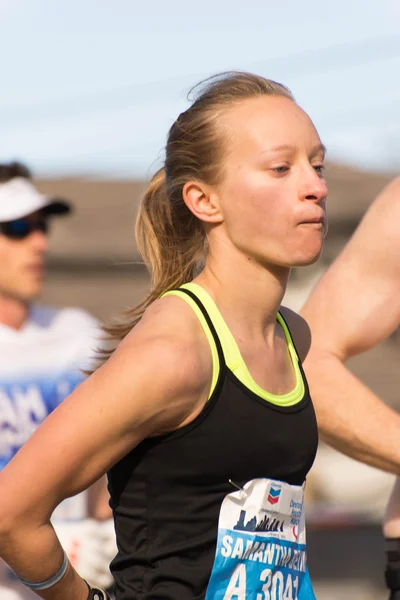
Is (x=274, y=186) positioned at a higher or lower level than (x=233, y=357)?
higher

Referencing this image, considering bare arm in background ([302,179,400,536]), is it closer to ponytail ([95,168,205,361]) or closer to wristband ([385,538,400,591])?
wristband ([385,538,400,591])

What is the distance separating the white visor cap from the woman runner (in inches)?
101

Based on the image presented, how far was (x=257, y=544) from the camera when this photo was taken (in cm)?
229

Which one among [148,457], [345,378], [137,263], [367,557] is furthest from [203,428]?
[367,557]

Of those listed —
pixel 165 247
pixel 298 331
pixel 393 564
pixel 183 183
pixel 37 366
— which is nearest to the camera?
pixel 183 183

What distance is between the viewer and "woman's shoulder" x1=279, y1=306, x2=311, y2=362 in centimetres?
287

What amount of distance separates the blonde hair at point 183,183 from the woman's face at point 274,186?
6 cm

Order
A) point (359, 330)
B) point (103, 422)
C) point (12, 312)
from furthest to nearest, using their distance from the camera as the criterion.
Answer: point (12, 312) → point (359, 330) → point (103, 422)

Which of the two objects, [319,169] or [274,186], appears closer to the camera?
[274,186]

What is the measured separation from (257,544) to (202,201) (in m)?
0.76

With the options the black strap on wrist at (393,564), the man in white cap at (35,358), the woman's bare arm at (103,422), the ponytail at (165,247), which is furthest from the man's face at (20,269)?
the woman's bare arm at (103,422)

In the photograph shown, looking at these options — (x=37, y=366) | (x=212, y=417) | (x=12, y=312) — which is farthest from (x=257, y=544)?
(x=12, y=312)

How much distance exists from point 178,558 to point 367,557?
605cm

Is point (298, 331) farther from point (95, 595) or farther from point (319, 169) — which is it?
point (95, 595)
